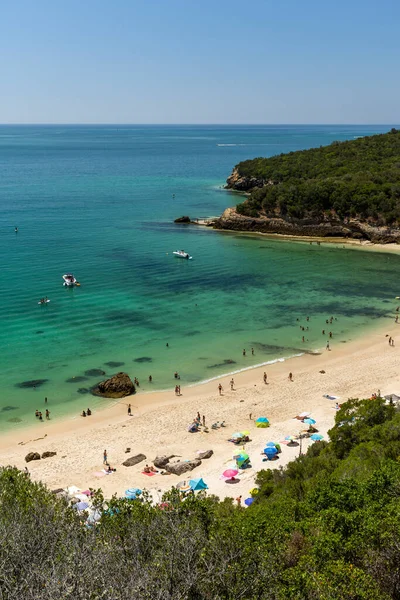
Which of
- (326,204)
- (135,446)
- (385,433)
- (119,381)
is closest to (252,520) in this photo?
(385,433)

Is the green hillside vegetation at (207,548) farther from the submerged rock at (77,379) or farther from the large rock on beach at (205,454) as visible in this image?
the submerged rock at (77,379)

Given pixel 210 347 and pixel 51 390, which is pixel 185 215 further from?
pixel 51 390

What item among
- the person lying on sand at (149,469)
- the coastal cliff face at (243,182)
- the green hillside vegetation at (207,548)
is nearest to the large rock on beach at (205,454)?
the person lying on sand at (149,469)

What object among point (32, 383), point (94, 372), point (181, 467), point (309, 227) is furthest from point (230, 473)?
point (309, 227)

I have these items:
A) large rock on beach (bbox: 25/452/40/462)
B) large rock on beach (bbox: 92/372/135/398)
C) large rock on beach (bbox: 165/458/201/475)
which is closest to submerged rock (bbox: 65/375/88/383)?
large rock on beach (bbox: 92/372/135/398)

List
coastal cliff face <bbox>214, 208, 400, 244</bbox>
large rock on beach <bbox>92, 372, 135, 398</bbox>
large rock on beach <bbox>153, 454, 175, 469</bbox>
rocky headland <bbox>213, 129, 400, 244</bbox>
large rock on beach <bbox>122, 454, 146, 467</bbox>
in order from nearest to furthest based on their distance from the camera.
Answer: large rock on beach <bbox>153, 454, 175, 469</bbox>
large rock on beach <bbox>122, 454, 146, 467</bbox>
large rock on beach <bbox>92, 372, 135, 398</bbox>
coastal cliff face <bbox>214, 208, 400, 244</bbox>
rocky headland <bbox>213, 129, 400, 244</bbox>

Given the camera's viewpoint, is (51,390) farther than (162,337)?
No

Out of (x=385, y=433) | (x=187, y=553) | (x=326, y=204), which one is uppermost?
(x=326, y=204)

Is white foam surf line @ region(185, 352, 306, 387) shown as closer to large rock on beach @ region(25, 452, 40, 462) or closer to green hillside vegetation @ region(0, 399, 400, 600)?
large rock on beach @ region(25, 452, 40, 462)
